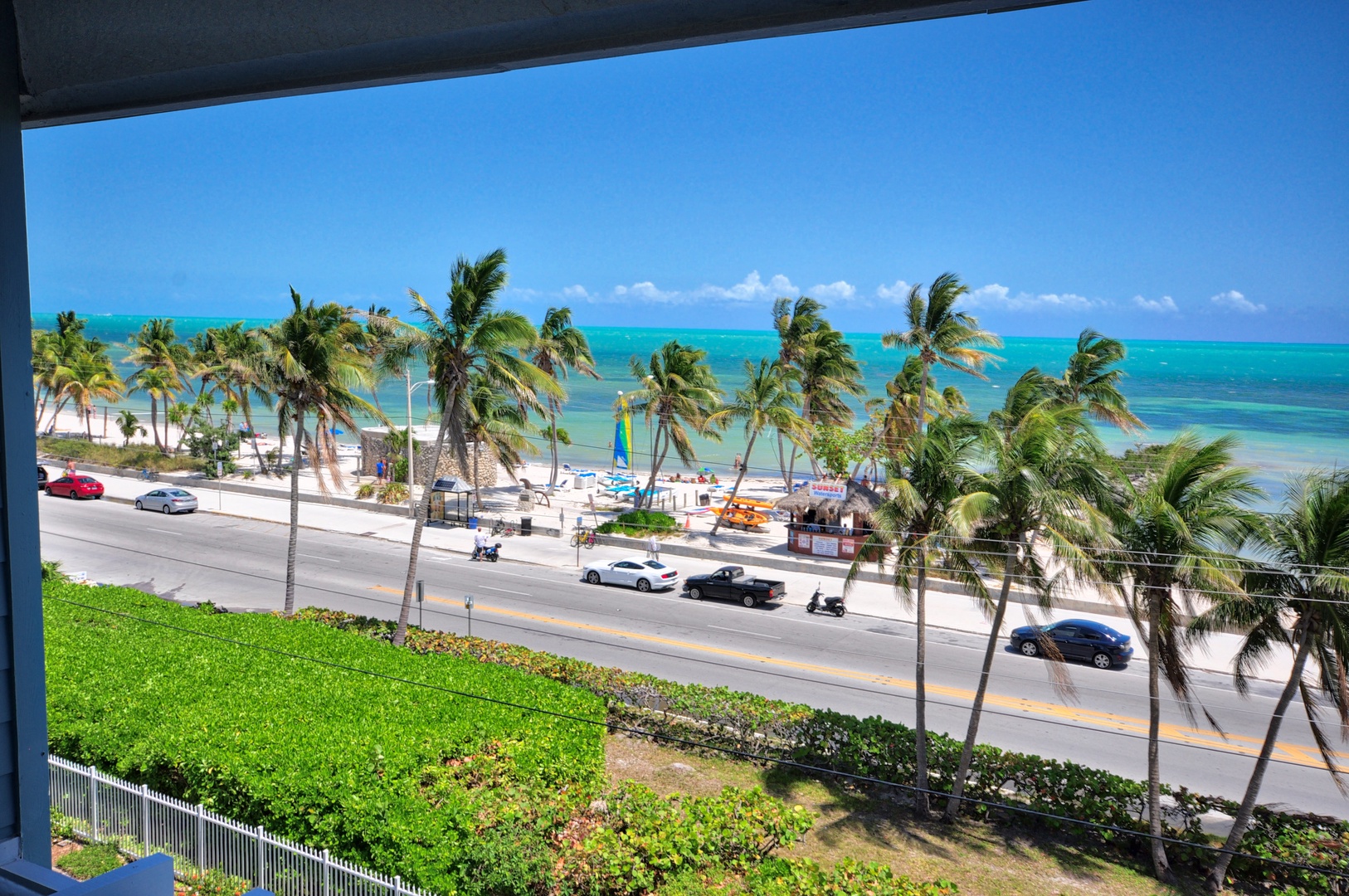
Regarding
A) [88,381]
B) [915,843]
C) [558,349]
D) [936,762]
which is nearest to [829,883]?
[915,843]

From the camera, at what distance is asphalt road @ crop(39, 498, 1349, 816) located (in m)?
14.9

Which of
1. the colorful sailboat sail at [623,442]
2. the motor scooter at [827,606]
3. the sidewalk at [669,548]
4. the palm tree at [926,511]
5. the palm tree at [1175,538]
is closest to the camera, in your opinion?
the palm tree at [1175,538]

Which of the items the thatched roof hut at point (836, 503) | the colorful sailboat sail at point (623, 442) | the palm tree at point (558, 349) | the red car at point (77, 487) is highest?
the palm tree at point (558, 349)

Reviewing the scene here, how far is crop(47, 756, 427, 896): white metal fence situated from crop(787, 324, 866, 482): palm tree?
28187mm

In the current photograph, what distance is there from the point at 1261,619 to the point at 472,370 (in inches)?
576

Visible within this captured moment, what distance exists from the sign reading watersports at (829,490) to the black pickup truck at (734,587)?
685 centimetres

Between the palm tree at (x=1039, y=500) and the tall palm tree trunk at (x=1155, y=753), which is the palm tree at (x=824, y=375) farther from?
the tall palm tree trunk at (x=1155, y=753)

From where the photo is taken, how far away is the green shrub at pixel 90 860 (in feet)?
28.6

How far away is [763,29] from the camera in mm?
1750

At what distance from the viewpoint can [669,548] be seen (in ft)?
100

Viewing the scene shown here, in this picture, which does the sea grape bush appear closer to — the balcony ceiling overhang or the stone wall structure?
the balcony ceiling overhang

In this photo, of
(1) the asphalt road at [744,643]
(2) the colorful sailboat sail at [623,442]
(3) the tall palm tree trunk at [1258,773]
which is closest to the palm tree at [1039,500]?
(3) the tall palm tree trunk at [1258,773]

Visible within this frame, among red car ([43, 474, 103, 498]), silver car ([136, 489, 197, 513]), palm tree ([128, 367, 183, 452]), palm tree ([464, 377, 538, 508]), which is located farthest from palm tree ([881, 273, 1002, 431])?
palm tree ([128, 367, 183, 452])

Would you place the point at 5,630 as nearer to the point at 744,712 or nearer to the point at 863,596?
the point at 744,712
